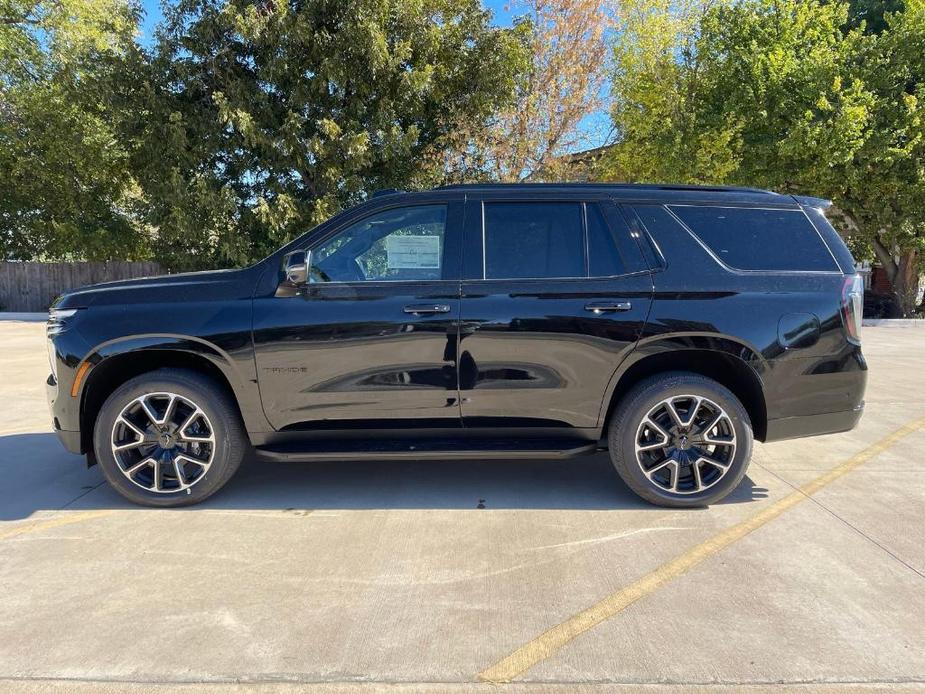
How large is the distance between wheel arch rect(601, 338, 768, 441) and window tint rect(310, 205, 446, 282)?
4.51ft

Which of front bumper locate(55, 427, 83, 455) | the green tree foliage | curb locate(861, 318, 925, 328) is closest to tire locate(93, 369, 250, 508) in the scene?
front bumper locate(55, 427, 83, 455)

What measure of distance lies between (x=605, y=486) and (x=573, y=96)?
13.5 metres

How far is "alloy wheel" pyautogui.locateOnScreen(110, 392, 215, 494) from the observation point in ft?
13.1

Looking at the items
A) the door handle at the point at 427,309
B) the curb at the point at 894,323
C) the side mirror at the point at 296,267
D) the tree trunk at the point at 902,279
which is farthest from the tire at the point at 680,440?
the tree trunk at the point at 902,279

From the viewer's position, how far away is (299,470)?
16.0 ft

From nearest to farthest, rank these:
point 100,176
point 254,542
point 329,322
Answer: point 254,542 < point 329,322 < point 100,176

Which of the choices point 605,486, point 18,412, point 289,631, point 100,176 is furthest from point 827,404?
point 100,176

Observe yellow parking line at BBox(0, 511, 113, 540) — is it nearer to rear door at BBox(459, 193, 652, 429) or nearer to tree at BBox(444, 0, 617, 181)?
rear door at BBox(459, 193, 652, 429)

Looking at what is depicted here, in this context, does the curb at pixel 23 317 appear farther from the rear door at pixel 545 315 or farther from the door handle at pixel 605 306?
the door handle at pixel 605 306

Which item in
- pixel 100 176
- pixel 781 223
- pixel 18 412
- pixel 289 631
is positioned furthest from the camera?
pixel 100 176

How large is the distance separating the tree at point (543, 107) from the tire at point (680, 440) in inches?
487

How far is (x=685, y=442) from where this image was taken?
13.3ft

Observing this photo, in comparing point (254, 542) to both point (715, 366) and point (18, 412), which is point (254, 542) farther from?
point (18, 412)

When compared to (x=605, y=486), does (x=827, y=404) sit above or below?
above
